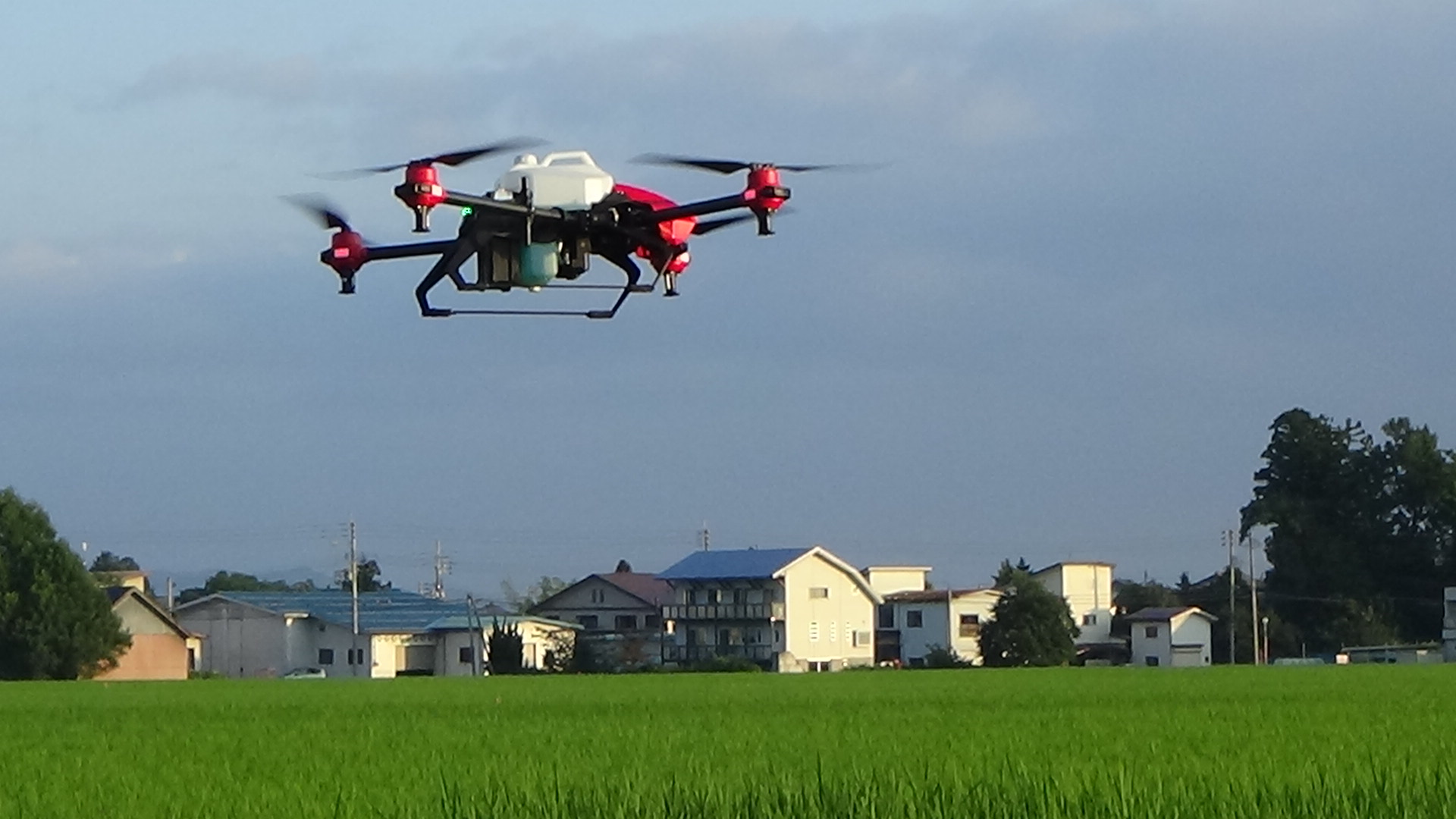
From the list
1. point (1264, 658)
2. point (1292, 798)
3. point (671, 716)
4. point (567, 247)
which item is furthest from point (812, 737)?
point (1264, 658)

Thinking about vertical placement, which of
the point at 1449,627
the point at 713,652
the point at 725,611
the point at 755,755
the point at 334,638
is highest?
the point at 725,611

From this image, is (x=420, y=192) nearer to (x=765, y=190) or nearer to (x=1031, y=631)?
(x=765, y=190)

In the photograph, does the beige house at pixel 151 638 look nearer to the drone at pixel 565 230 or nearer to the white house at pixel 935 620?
the white house at pixel 935 620

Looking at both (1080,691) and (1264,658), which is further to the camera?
(1264,658)

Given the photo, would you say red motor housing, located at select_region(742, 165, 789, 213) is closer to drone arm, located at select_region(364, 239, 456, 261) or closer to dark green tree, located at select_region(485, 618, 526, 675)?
drone arm, located at select_region(364, 239, 456, 261)

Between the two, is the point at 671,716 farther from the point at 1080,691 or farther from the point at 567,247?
the point at 1080,691

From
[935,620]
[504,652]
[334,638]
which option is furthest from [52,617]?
[935,620]
